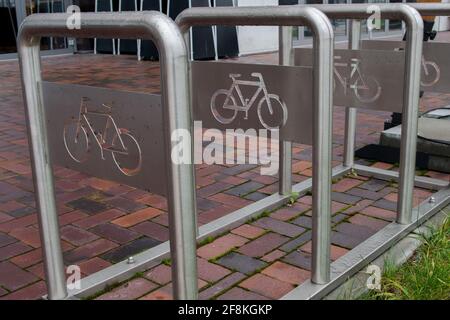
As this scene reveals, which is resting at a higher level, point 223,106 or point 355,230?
point 223,106

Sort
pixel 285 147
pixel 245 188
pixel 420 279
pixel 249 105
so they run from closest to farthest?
pixel 420 279, pixel 249 105, pixel 285 147, pixel 245 188

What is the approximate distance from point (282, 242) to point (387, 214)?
0.66m

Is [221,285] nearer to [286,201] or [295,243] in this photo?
[295,243]

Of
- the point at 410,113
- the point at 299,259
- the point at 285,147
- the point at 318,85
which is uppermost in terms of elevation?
the point at 318,85

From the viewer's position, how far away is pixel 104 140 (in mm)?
1860

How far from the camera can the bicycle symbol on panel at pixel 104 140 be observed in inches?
70.0

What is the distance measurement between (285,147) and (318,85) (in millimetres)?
1122

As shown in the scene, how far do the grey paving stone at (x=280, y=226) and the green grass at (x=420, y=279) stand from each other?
0.56m

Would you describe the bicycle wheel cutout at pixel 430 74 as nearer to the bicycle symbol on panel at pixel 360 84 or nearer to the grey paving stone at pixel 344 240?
the bicycle symbol on panel at pixel 360 84

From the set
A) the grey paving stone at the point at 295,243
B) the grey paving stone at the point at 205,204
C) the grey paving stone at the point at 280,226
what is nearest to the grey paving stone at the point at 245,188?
the grey paving stone at the point at 205,204

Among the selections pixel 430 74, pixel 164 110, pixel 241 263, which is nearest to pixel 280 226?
pixel 241 263

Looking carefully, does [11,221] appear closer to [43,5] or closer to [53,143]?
[53,143]

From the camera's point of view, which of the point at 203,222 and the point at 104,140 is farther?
the point at 203,222

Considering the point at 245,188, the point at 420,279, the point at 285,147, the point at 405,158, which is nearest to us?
the point at 420,279
